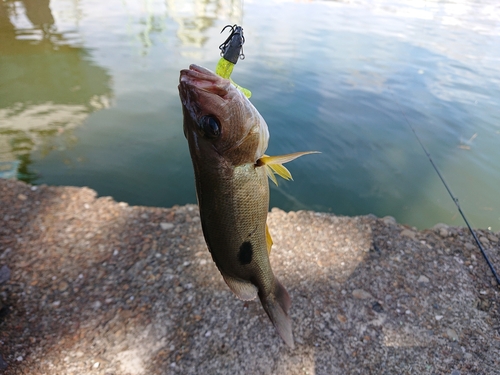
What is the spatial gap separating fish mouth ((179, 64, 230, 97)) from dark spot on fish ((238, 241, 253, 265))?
0.68m

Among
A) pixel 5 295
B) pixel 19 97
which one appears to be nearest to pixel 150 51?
pixel 19 97

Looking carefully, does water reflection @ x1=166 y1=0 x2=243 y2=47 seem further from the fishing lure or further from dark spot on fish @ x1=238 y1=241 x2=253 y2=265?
dark spot on fish @ x1=238 y1=241 x2=253 y2=265

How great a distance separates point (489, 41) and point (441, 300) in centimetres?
1309

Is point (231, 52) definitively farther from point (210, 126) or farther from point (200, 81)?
point (210, 126)

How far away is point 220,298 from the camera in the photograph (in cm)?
300

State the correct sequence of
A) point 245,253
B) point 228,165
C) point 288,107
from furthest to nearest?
point 288,107 → point 245,253 → point 228,165

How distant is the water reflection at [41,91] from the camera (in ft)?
19.1

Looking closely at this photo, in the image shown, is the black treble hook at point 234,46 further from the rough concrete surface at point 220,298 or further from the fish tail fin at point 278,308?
the rough concrete surface at point 220,298

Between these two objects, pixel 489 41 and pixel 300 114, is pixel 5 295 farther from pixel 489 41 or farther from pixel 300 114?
pixel 489 41

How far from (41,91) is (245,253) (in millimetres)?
7967

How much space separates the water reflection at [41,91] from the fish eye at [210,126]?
15.5 ft

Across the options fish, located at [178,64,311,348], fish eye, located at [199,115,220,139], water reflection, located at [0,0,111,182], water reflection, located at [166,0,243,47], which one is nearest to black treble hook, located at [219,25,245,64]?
fish, located at [178,64,311,348]

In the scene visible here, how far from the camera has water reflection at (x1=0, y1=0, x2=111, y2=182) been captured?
19.1ft

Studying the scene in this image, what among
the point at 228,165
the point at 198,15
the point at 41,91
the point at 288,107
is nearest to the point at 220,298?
the point at 228,165
